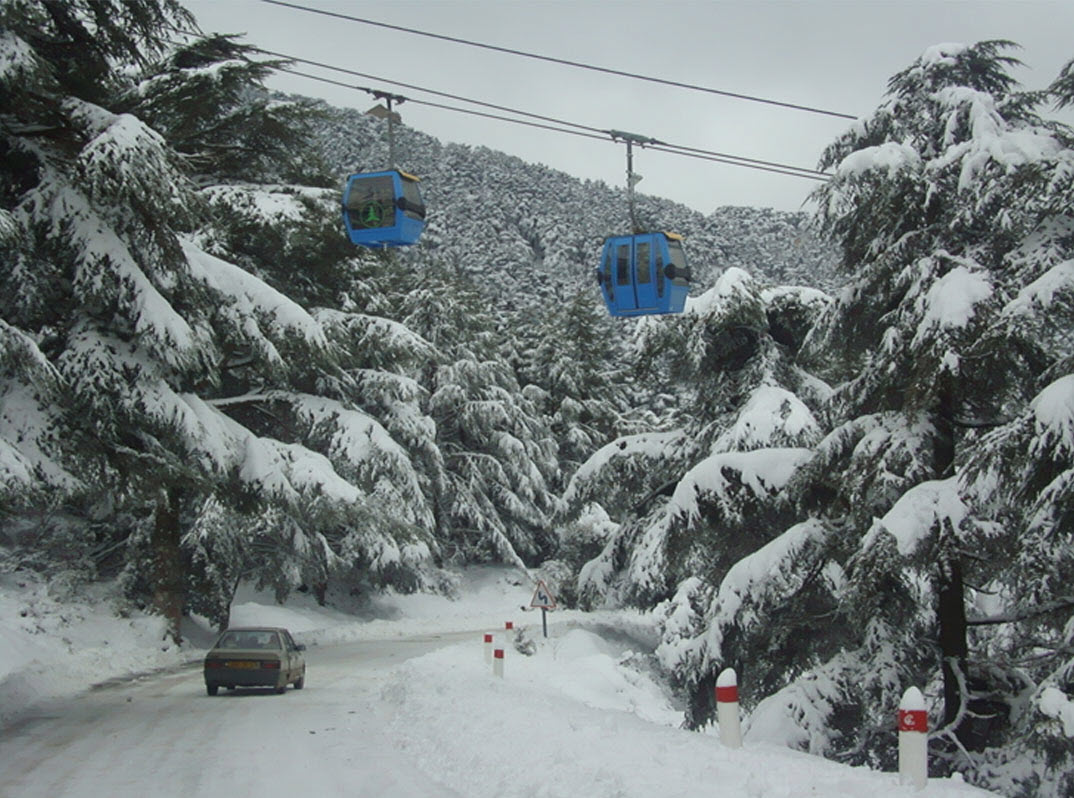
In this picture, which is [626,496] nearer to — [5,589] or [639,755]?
[639,755]

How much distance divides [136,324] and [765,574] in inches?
352

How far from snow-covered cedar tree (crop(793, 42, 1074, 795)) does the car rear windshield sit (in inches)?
413

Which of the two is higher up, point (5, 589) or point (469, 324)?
point (469, 324)

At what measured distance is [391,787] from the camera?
30.1 feet

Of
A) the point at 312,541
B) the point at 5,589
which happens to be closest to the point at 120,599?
the point at 5,589

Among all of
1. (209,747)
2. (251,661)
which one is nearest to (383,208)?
(251,661)

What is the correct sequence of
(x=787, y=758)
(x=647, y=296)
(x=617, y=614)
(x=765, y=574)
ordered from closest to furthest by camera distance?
(x=787, y=758) → (x=765, y=574) → (x=647, y=296) → (x=617, y=614)

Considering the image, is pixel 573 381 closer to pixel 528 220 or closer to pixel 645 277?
pixel 645 277

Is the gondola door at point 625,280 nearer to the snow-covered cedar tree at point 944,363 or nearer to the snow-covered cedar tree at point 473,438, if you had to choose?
the snow-covered cedar tree at point 944,363

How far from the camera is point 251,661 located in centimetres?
1802

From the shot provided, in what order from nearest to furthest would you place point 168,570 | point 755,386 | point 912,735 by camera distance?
1. point 912,735
2. point 755,386
3. point 168,570

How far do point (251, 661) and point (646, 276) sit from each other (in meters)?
9.69

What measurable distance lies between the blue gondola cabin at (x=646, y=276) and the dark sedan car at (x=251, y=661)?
8.57 m

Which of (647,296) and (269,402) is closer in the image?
(647,296)
